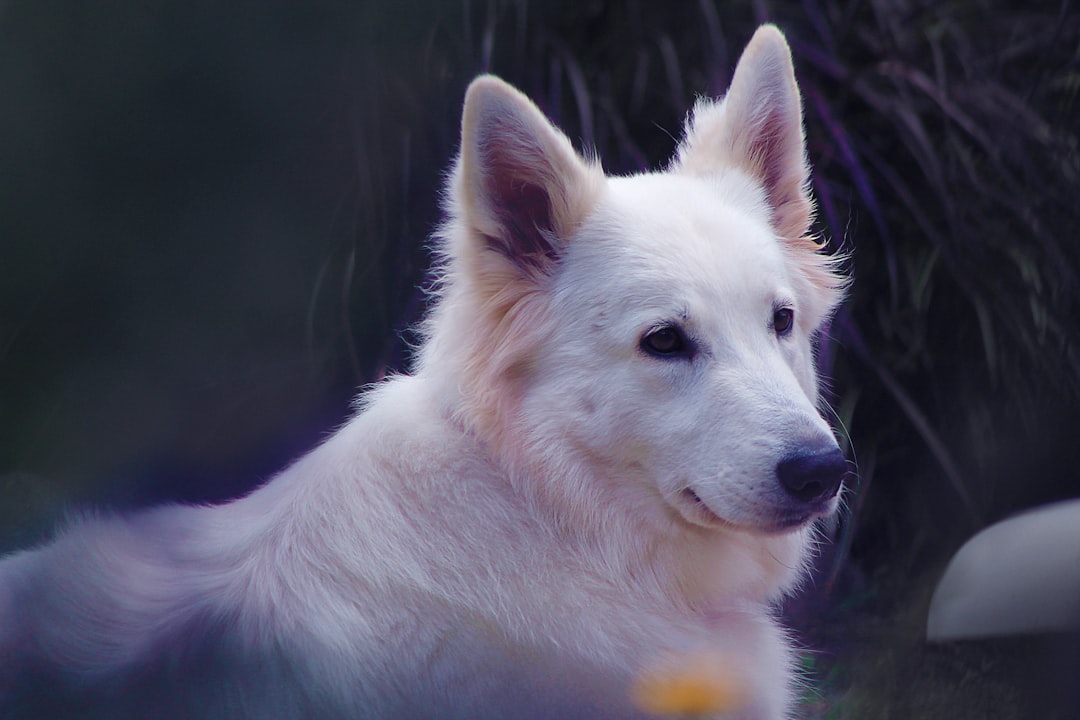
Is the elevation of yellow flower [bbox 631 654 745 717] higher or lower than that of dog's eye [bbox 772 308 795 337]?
lower

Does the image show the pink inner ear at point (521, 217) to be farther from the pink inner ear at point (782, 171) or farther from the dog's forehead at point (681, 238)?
the pink inner ear at point (782, 171)

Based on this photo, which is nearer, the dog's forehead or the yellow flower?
the yellow flower

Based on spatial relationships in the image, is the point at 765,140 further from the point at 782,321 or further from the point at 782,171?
the point at 782,321

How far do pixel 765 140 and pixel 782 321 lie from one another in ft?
1.70

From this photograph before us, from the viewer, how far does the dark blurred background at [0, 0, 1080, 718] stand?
9.27 ft

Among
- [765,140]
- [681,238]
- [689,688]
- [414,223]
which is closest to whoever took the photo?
[689,688]

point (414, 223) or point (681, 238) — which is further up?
point (681, 238)

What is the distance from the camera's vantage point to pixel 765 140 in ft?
7.57

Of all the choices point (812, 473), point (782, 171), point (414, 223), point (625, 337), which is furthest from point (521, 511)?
point (414, 223)

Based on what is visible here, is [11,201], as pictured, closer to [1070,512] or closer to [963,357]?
A: [1070,512]

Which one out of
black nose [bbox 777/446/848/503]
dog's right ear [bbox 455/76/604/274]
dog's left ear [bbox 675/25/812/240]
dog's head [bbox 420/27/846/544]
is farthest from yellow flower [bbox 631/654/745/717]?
dog's left ear [bbox 675/25/812/240]

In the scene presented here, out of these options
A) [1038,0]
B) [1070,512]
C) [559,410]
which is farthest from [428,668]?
[1038,0]

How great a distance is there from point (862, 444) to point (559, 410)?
2208 millimetres

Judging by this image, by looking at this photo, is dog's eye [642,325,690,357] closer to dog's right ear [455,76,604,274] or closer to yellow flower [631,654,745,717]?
dog's right ear [455,76,604,274]
